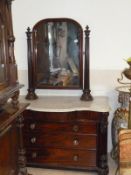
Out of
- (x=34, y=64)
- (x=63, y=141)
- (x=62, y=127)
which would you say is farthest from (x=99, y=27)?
(x=63, y=141)

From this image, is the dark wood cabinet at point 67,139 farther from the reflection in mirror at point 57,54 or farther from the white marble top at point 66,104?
the reflection in mirror at point 57,54

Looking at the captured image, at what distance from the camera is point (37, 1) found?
2846 mm

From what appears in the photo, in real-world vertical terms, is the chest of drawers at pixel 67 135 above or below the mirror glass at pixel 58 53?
below

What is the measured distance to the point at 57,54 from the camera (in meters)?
2.85

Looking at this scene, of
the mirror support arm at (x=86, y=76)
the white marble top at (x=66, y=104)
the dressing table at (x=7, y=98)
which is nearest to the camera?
the dressing table at (x=7, y=98)

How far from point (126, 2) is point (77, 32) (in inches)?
24.6

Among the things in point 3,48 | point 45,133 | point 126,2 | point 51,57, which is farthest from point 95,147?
point 126,2

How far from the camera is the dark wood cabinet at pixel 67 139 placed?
2.50 metres

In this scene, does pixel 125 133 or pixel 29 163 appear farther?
pixel 29 163

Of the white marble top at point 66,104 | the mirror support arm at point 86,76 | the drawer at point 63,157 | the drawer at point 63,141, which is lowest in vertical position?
the drawer at point 63,157

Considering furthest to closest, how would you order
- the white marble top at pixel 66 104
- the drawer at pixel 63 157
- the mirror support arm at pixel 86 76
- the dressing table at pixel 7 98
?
the mirror support arm at pixel 86 76 < the drawer at pixel 63 157 < the white marble top at pixel 66 104 < the dressing table at pixel 7 98

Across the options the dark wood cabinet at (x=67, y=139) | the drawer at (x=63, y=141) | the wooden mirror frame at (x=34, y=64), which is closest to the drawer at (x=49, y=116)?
the dark wood cabinet at (x=67, y=139)

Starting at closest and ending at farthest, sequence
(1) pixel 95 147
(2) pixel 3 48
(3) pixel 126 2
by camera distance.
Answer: (2) pixel 3 48
(1) pixel 95 147
(3) pixel 126 2

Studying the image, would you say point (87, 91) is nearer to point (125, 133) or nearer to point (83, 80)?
point (83, 80)
